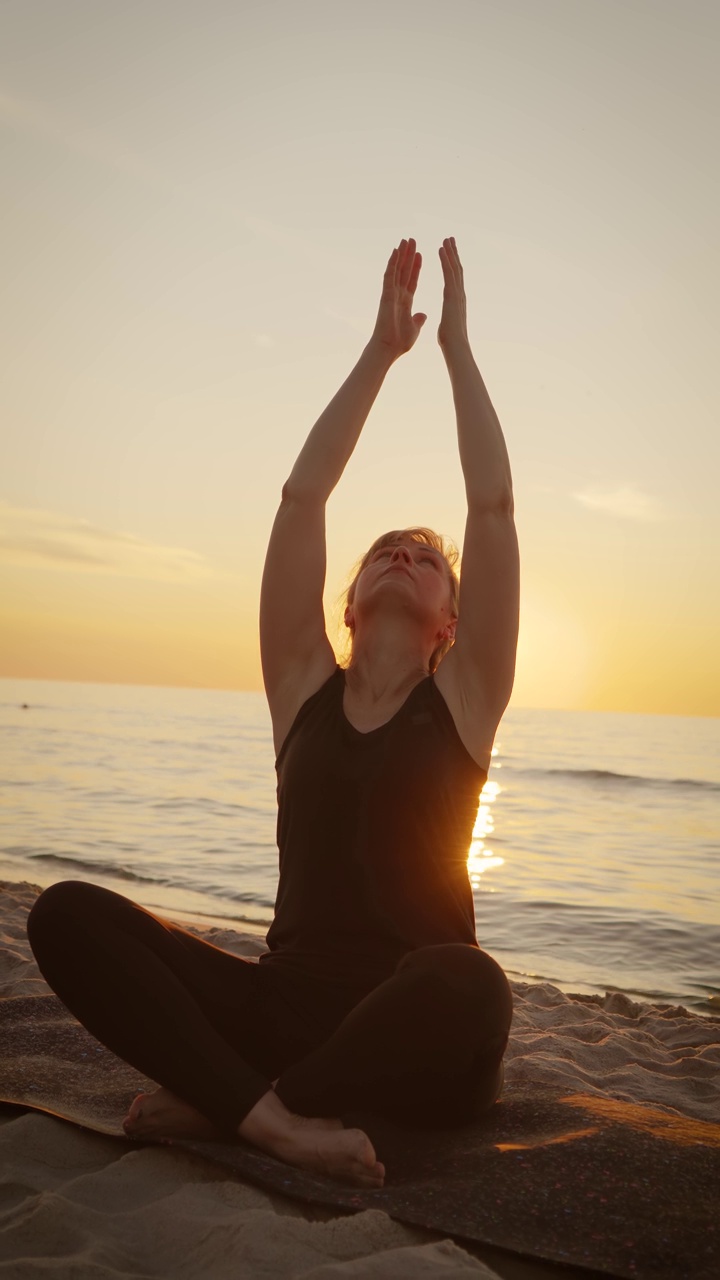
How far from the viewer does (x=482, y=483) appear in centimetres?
297

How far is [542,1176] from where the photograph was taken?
7.54 ft

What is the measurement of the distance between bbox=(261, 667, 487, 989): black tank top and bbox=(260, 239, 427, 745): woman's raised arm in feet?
1.32

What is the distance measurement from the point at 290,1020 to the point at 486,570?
1.39m

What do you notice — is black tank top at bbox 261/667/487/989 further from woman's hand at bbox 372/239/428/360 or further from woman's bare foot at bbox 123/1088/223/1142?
woman's hand at bbox 372/239/428/360

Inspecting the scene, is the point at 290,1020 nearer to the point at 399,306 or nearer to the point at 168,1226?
the point at 168,1226

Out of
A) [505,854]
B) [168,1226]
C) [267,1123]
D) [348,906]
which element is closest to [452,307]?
[348,906]

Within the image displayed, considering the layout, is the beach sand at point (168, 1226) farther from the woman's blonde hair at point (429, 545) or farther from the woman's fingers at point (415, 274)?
the woman's fingers at point (415, 274)

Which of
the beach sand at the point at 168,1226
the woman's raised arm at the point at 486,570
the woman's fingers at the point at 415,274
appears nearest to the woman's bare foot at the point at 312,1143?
the beach sand at the point at 168,1226

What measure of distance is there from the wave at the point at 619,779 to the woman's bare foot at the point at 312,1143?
2086 cm

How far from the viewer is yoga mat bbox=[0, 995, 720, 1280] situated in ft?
6.69

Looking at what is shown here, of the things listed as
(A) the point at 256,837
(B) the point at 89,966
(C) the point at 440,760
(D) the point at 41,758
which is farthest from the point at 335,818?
(D) the point at 41,758

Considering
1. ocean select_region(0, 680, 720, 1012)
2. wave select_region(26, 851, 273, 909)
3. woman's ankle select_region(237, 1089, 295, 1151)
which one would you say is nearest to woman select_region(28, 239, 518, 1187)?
woman's ankle select_region(237, 1089, 295, 1151)

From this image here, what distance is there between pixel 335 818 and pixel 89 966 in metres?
0.74

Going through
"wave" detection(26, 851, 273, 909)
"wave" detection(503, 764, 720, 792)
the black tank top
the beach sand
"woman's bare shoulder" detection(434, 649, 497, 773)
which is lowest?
"wave" detection(26, 851, 273, 909)
